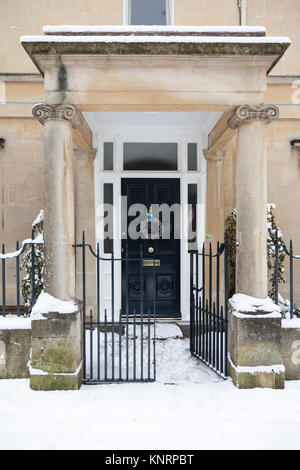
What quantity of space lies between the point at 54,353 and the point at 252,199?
282 cm

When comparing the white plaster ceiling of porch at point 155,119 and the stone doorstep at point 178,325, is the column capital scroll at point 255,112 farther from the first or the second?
the stone doorstep at point 178,325

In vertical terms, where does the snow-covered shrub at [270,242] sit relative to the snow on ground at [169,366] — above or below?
above

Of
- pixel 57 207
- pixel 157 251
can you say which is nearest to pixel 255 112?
pixel 57 207

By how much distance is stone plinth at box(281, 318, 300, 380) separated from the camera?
150 inches

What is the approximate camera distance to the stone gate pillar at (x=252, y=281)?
141 inches

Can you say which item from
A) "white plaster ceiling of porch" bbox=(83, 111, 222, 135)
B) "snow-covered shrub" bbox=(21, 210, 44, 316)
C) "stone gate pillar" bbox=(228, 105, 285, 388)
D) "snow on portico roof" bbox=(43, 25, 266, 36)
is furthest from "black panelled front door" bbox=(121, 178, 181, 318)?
"snow on portico roof" bbox=(43, 25, 266, 36)

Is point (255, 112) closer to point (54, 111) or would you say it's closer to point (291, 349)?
point (54, 111)

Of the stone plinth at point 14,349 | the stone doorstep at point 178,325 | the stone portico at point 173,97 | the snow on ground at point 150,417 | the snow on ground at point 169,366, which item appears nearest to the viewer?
the snow on ground at point 150,417

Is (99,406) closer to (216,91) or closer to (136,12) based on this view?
(216,91)

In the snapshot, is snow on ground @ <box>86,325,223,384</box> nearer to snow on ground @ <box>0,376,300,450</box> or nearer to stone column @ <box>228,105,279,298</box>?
snow on ground @ <box>0,376,300,450</box>

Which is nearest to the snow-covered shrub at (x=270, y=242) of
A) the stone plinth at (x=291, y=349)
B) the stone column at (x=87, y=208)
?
the stone plinth at (x=291, y=349)

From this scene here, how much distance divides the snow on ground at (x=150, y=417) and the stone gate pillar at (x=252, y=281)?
265mm

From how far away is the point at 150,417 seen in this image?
3031 millimetres

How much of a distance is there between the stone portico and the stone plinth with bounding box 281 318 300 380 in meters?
0.24
